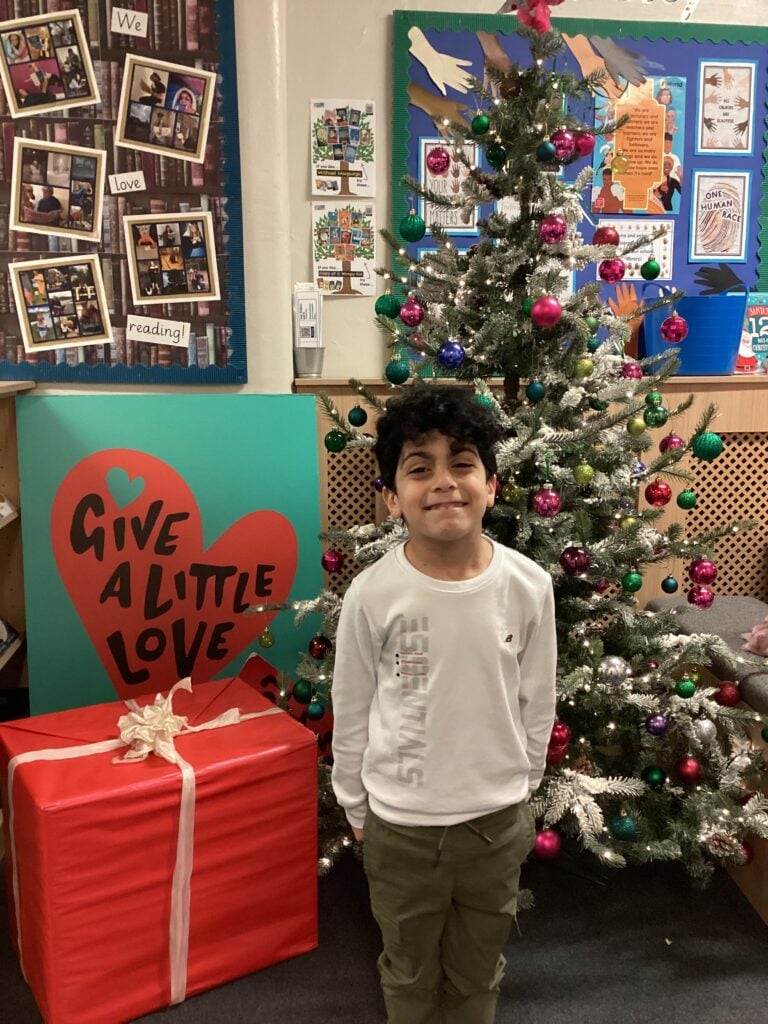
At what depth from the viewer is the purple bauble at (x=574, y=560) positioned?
5.33 ft

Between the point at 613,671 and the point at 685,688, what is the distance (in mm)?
229

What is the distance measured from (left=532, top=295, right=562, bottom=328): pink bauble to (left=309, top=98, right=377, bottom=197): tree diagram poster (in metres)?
1.15

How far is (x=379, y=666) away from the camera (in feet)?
4.21

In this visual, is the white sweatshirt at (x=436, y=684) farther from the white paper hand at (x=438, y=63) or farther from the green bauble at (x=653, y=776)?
the white paper hand at (x=438, y=63)

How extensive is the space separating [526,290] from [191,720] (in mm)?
1199

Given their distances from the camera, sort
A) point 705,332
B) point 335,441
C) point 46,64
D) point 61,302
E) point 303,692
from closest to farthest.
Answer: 1. point 335,441
2. point 303,692
3. point 46,64
4. point 61,302
5. point 705,332

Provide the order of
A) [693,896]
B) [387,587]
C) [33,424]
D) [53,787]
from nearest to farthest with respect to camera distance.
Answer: [387,587], [53,787], [693,896], [33,424]

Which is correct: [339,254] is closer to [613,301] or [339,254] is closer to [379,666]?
[613,301]

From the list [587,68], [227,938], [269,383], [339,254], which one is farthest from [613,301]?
[227,938]

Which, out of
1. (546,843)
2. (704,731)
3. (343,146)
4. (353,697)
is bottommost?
(546,843)

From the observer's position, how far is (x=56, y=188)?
7.10 feet

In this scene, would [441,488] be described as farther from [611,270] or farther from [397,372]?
[611,270]

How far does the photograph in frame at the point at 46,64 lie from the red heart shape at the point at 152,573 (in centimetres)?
94

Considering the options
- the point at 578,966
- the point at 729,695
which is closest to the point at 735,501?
the point at 729,695
